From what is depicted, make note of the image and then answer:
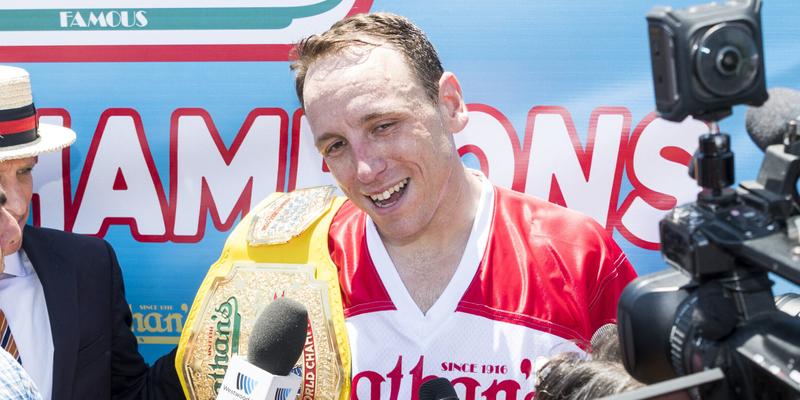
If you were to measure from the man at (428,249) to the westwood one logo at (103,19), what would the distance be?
21.3 inches

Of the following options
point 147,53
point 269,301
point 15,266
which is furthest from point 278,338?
point 147,53

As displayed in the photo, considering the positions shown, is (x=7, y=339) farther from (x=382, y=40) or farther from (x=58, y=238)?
(x=382, y=40)

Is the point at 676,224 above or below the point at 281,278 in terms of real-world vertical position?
above

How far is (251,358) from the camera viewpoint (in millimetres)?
1484

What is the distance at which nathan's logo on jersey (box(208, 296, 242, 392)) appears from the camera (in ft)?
6.40

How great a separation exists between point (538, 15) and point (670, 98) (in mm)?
1192

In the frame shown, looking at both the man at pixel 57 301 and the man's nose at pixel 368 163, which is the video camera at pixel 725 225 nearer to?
the man's nose at pixel 368 163

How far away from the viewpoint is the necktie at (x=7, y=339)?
2.05 m

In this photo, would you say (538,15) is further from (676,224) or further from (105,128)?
(676,224)

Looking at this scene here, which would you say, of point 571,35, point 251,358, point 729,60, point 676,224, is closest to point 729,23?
point 729,60

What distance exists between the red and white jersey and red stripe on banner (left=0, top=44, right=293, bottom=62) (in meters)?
0.60

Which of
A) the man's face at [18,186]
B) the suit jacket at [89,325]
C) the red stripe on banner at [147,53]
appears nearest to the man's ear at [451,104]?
the red stripe on banner at [147,53]

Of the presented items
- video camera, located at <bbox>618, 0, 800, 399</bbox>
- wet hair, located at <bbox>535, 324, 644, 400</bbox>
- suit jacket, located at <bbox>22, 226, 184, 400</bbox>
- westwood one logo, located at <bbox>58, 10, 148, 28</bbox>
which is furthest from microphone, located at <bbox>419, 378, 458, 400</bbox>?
westwood one logo, located at <bbox>58, 10, 148, 28</bbox>

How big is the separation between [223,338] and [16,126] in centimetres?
66
